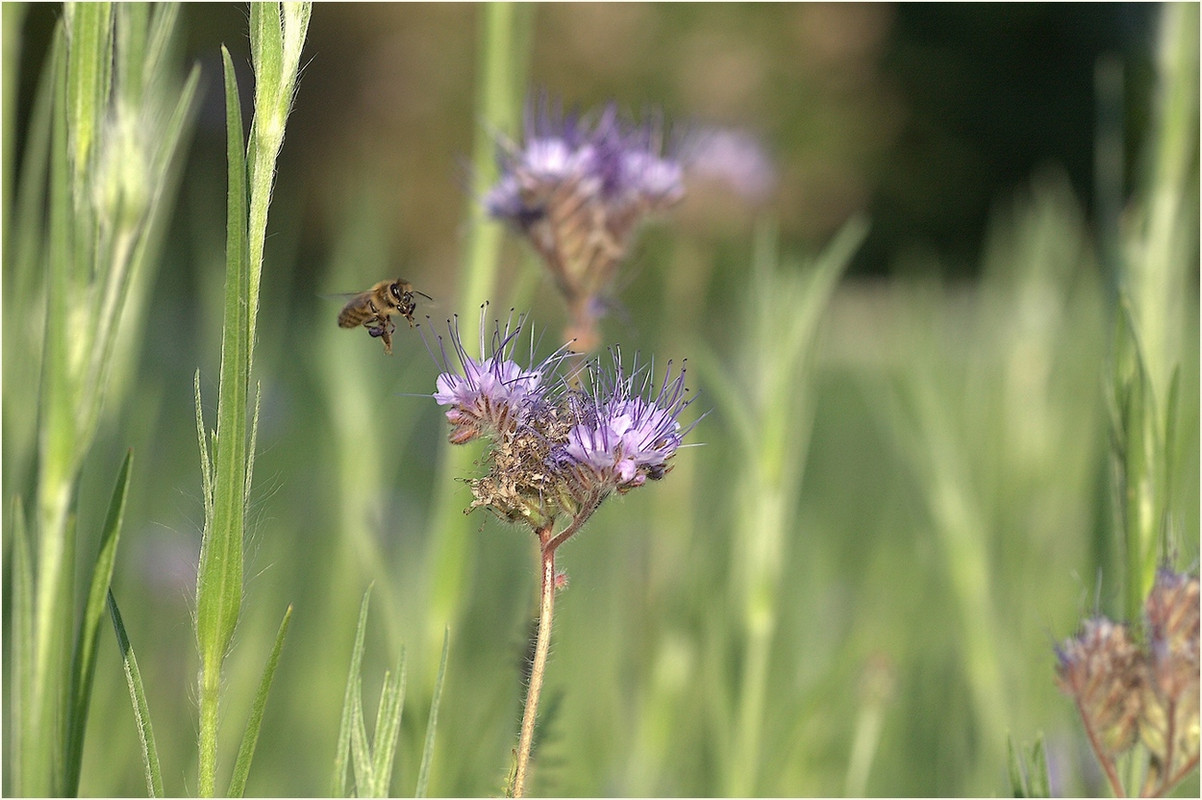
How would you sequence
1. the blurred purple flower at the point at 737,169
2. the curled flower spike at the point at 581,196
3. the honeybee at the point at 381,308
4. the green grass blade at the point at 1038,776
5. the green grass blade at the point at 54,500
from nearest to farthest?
the green grass blade at the point at 54,500 < the green grass blade at the point at 1038,776 < the honeybee at the point at 381,308 < the curled flower spike at the point at 581,196 < the blurred purple flower at the point at 737,169

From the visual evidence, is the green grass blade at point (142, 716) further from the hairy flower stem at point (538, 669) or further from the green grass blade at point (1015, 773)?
the green grass blade at point (1015, 773)

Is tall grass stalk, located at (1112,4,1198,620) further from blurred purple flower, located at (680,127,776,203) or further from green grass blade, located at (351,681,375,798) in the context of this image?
blurred purple flower, located at (680,127,776,203)

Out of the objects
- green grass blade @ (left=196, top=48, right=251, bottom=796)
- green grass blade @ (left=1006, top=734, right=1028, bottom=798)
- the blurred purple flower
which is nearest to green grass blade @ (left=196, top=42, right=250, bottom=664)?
green grass blade @ (left=196, top=48, right=251, bottom=796)

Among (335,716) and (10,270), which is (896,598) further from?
(10,270)

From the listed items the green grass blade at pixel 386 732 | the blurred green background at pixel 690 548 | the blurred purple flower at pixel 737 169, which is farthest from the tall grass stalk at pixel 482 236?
the blurred purple flower at pixel 737 169

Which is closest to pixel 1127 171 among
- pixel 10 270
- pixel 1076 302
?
pixel 1076 302
